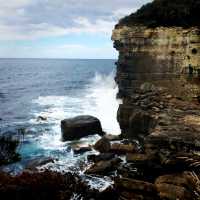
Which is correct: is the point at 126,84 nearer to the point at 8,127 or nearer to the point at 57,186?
the point at 8,127

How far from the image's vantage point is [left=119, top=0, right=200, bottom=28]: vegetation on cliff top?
1281 inches

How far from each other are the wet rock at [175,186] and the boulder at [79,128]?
16.6 metres

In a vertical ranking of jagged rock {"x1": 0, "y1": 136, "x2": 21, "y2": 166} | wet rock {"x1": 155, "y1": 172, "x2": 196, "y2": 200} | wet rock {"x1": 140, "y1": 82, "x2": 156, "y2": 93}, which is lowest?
jagged rock {"x1": 0, "y1": 136, "x2": 21, "y2": 166}

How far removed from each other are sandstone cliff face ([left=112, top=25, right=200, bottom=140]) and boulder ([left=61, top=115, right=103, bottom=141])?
263 cm

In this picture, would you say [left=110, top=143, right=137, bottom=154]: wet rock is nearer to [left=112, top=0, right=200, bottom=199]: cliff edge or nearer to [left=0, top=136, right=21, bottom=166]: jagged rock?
[left=112, top=0, right=200, bottom=199]: cliff edge

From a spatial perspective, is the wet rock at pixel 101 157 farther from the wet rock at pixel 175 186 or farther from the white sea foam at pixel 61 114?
the wet rock at pixel 175 186

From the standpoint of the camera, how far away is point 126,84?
37.1 m

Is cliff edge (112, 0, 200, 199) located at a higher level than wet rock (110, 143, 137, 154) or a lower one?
higher

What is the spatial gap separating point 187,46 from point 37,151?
15.1 m

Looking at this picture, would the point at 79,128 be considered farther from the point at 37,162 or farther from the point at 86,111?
the point at 86,111

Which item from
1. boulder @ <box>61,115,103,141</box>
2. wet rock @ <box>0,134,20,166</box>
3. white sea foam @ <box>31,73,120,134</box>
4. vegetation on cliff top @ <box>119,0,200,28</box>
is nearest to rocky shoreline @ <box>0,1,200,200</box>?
boulder @ <box>61,115,103,141</box>

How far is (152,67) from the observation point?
34000 millimetres

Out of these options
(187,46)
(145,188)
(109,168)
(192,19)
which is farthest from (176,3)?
(145,188)

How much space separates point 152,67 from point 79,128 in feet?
28.3
